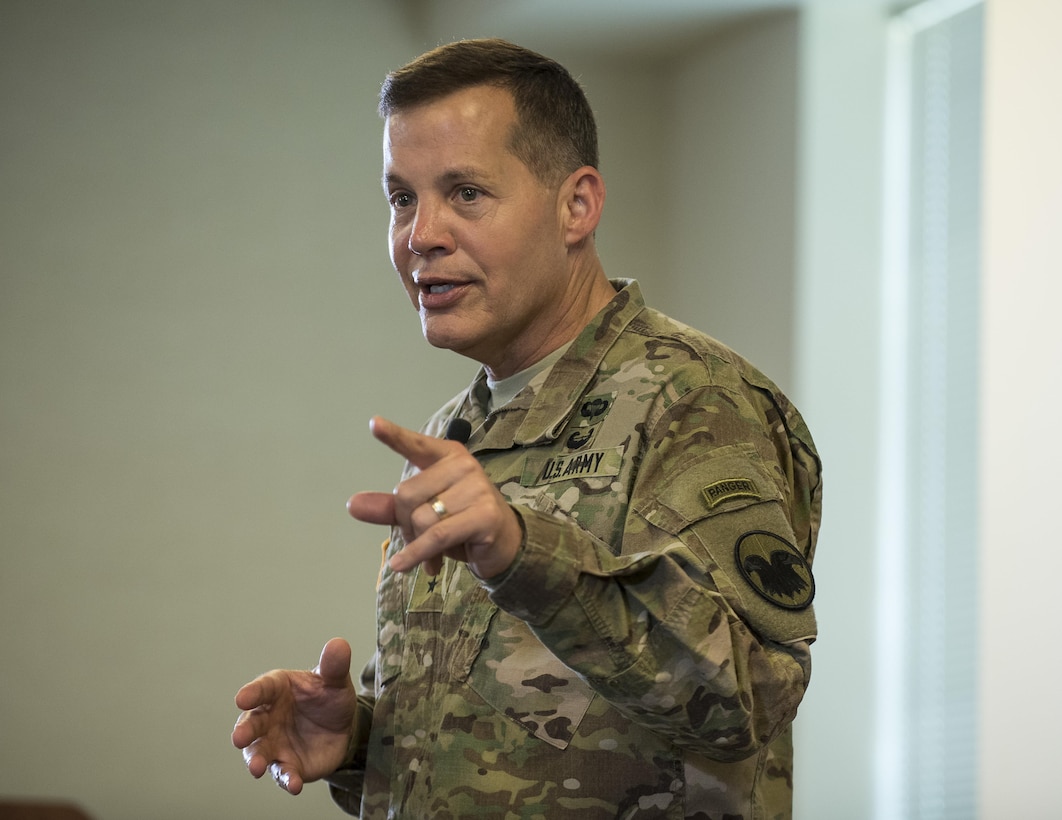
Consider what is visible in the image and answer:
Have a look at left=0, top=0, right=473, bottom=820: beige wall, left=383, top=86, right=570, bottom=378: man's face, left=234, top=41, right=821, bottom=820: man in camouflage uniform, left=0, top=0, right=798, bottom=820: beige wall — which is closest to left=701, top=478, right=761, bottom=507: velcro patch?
left=234, top=41, right=821, bottom=820: man in camouflage uniform

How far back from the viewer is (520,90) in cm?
161

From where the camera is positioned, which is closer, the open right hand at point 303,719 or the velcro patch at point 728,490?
the velcro patch at point 728,490

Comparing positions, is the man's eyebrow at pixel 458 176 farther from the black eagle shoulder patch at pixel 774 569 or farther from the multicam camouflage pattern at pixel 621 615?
the black eagle shoulder patch at pixel 774 569

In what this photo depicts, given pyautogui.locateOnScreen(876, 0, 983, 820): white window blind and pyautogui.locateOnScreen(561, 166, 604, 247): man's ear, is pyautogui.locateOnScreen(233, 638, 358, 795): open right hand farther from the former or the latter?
pyautogui.locateOnScreen(876, 0, 983, 820): white window blind

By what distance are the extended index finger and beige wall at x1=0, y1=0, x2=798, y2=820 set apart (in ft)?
9.04

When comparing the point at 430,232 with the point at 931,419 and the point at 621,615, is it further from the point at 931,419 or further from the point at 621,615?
the point at 931,419

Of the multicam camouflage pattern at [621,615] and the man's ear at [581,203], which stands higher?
the man's ear at [581,203]

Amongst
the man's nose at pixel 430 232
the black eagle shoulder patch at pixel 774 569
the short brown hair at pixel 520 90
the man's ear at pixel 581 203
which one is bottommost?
the black eagle shoulder patch at pixel 774 569

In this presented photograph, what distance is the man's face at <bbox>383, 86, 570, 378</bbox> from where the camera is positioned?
5.16 ft

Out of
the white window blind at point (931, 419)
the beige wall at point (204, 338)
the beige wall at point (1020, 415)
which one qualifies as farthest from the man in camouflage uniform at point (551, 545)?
the beige wall at point (204, 338)

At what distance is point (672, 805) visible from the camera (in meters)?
1.33

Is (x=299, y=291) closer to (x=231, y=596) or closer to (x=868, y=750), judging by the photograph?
(x=231, y=596)

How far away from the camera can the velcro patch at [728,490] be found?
126 centimetres

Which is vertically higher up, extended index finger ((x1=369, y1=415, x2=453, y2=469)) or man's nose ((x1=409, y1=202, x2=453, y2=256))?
man's nose ((x1=409, y1=202, x2=453, y2=256))
